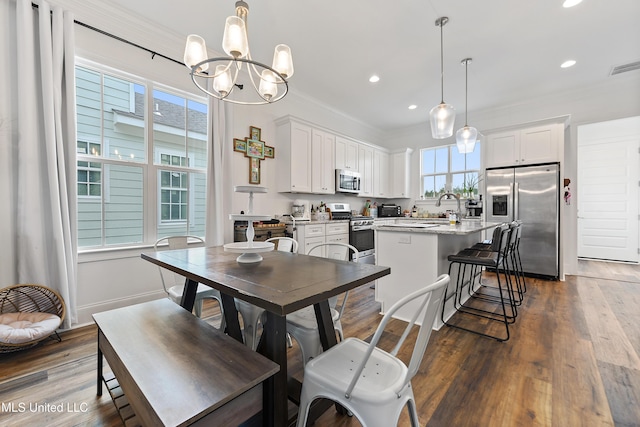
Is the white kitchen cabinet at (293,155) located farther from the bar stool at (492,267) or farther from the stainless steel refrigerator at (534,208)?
the stainless steel refrigerator at (534,208)

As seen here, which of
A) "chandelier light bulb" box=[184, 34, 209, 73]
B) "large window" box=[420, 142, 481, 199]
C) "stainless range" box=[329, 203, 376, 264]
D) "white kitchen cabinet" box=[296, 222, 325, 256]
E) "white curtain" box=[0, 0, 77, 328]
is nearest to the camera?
"chandelier light bulb" box=[184, 34, 209, 73]

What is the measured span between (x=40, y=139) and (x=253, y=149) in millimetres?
2230

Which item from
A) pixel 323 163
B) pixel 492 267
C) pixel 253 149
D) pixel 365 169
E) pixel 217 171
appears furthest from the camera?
pixel 365 169

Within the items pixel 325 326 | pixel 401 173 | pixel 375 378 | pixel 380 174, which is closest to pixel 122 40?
pixel 325 326

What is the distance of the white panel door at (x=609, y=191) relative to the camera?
5.35m

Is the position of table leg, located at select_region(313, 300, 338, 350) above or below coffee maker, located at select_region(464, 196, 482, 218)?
below

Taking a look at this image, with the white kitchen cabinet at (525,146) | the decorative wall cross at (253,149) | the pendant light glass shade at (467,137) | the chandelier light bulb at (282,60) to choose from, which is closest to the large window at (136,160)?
the decorative wall cross at (253,149)

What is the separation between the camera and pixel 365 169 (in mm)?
5750

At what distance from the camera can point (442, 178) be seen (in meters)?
5.96

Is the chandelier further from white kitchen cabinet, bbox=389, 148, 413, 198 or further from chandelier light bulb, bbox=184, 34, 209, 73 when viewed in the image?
white kitchen cabinet, bbox=389, 148, 413, 198

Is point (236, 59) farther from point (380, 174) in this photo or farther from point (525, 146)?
point (380, 174)

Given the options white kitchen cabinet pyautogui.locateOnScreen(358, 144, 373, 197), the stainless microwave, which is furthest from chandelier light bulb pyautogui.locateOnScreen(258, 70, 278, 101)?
white kitchen cabinet pyautogui.locateOnScreen(358, 144, 373, 197)

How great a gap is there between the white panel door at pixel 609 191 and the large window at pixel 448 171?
2.03 metres

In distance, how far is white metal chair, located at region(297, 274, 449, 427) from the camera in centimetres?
97
